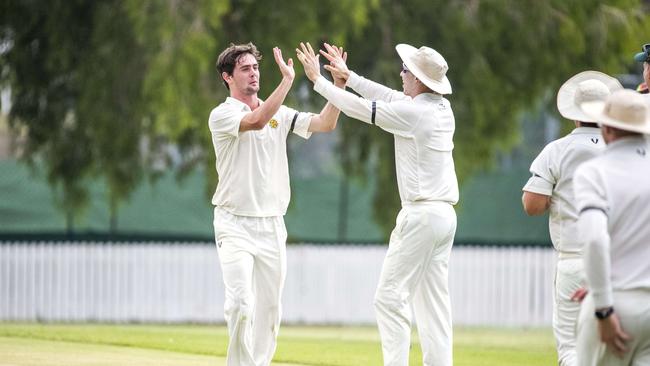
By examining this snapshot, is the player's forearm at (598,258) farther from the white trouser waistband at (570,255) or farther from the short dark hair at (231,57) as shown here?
the short dark hair at (231,57)

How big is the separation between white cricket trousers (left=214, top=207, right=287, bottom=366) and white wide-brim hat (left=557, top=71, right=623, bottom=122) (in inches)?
78.8

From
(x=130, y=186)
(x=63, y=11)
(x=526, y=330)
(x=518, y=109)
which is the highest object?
(x=63, y=11)

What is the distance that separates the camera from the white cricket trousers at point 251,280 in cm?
788

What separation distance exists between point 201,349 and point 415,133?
423cm

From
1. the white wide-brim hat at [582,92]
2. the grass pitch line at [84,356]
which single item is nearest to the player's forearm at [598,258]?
the white wide-brim hat at [582,92]

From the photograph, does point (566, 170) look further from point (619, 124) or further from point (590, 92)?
point (619, 124)

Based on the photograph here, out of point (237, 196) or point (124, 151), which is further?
point (124, 151)

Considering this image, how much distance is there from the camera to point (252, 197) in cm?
815

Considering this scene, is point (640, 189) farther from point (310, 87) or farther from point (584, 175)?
point (310, 87)

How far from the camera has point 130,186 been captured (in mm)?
19109

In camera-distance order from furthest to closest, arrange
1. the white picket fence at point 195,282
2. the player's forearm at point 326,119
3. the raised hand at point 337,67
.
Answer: the white picket fence at point 195,282, the player's forearm at point 326,119, the raised hand at point 337,67

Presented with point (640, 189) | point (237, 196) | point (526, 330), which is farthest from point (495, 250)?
point (640, 189)

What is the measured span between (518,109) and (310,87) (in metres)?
3.11

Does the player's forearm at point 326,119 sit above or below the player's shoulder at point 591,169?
above
